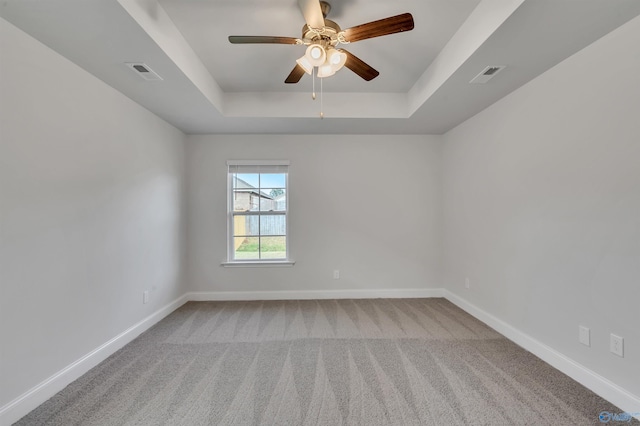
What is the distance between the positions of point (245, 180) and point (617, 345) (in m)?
3.81

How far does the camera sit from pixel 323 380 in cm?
189

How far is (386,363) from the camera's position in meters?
2.10

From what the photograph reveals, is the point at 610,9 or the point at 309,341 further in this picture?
the point at 309,341

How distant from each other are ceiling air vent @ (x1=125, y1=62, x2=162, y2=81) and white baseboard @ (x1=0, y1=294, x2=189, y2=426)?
2231mm

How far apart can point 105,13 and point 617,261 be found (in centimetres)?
337

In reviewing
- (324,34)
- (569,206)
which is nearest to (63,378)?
(324,34)

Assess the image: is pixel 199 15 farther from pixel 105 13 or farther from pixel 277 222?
pixel 277 222

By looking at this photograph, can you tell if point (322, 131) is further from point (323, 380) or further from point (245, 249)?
point (323, 380)

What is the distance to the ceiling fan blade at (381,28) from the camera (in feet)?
4.74

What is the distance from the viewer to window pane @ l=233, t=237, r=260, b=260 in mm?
3715

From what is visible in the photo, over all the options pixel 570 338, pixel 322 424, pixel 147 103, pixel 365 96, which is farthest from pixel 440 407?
pixel 147 103

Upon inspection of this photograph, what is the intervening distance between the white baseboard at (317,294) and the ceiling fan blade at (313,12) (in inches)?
120

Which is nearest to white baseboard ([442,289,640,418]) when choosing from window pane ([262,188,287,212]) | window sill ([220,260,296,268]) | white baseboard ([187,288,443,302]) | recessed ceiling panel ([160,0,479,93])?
white baseboard ([187,288,443,302])

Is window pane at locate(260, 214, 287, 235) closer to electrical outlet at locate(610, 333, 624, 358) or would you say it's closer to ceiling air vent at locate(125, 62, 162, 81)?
ceiling air vent at locate(125, 62, 162, 81)
